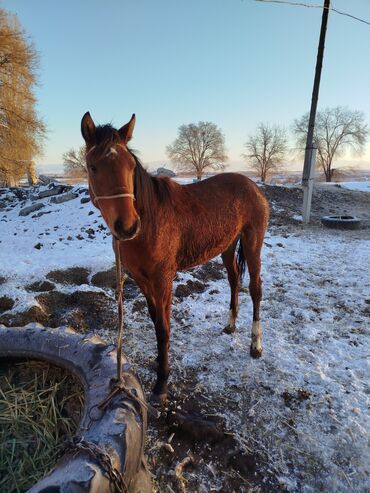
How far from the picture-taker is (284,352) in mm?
3238

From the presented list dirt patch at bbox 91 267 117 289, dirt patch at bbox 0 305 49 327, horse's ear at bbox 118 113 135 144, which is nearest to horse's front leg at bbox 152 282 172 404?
horse's ear at bbox 118 113 135 144

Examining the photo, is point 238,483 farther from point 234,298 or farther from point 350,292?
point 350,292

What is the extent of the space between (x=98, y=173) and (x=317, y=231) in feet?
27.5

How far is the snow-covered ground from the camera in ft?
6.97

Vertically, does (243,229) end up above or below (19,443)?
above

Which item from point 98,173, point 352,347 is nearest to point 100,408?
point 98,173

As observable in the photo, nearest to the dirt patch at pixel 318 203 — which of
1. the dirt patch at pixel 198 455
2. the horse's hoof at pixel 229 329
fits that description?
the horse's hoof at pixel 229 329

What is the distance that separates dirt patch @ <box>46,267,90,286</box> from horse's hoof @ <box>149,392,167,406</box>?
8.27ft

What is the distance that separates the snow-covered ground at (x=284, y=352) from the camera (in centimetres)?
212

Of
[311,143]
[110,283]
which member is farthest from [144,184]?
[311,143]

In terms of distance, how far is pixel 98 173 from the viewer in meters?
1.79

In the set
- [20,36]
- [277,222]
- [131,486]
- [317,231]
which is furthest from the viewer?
[20,36]

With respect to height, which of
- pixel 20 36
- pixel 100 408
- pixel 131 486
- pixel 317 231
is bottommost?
pixel 317 231

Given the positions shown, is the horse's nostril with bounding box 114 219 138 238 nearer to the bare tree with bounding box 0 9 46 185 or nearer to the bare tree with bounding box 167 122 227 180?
the bare tree with bounding box 0 9 46 185
